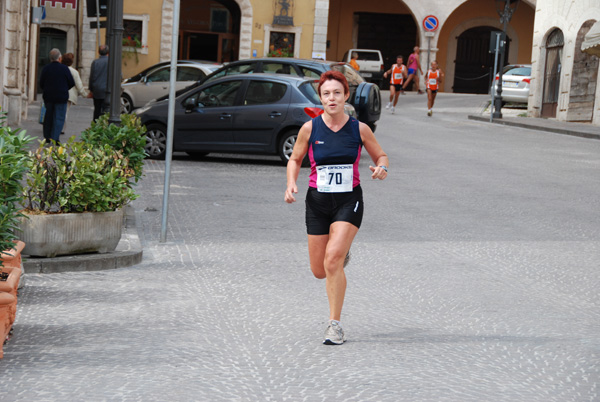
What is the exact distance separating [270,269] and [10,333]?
8.89 ft

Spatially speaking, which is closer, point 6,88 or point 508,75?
point 6,88

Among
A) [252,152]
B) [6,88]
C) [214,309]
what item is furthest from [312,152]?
[6,88]

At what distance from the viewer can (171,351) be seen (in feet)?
18.1

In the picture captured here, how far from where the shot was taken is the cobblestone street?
4984mm

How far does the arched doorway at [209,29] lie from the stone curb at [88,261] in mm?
38707

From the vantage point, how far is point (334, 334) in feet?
18.9

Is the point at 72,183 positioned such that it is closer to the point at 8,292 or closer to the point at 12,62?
the point at 8,292

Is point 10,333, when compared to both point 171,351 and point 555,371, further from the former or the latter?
point 555,371

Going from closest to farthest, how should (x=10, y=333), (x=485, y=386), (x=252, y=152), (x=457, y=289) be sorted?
1. (x=485, y=386)
2. (x=10, y=333)
3. (x=457, y=289)
4. (x=252, y=152)

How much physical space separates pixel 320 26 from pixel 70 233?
124ft

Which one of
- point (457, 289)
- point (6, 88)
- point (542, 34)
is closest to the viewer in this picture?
point (457, 289)

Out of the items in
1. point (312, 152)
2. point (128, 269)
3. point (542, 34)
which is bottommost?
point (128, 269)

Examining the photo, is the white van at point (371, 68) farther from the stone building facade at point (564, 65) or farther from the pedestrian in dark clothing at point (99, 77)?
the pedestrian in dark clothing at point (99, 77)

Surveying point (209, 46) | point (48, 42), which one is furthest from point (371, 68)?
point (48, 42)
